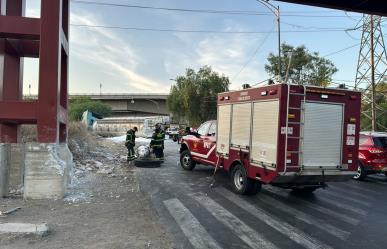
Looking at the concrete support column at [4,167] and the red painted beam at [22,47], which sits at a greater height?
the red painted beam at [22,47]

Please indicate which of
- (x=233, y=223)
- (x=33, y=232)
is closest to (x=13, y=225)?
(x=33, y=232)

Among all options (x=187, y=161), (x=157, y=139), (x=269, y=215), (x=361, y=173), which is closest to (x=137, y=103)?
(x=157, y=139)

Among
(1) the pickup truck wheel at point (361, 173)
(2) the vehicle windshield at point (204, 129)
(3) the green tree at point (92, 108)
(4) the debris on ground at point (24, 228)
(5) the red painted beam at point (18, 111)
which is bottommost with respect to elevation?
(4) the debris on ground at point (24, 228)

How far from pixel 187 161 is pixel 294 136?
289 inches

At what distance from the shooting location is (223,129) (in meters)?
12.7

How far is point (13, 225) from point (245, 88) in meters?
6.66

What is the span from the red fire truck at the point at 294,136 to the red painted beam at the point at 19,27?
539 cm

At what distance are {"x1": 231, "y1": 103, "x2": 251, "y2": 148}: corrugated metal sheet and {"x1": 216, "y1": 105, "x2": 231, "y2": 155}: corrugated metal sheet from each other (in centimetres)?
26

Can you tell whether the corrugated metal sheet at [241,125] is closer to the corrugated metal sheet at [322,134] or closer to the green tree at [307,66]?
the corrugated metal sheet at [322,134]

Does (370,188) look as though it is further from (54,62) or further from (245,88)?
(54,62)

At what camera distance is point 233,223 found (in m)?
8.45

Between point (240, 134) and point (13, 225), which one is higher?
point (240, 134)

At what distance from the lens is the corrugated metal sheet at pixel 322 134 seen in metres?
10.2

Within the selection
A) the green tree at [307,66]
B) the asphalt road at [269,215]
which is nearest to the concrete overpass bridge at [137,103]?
the green tree at [307,66]
